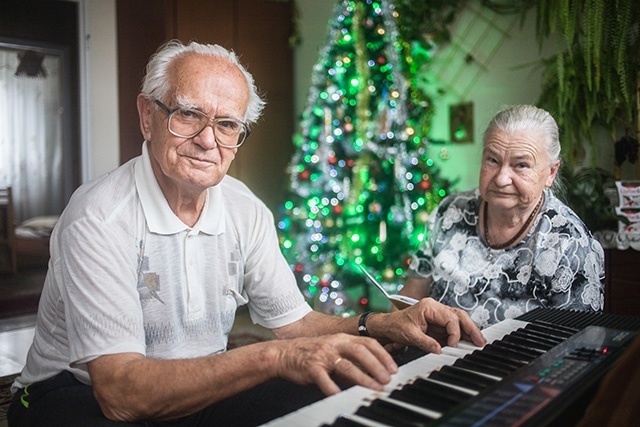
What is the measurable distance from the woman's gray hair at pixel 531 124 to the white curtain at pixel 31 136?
4828 mm

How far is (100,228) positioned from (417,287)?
4.08ft

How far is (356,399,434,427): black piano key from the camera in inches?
30.7

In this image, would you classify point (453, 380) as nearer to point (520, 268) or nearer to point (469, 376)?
point (469, 376)

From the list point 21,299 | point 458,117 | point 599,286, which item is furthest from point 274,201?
point 599,286

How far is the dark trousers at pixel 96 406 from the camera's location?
1258 millimetres

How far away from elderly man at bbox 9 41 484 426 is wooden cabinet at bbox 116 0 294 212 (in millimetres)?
3326

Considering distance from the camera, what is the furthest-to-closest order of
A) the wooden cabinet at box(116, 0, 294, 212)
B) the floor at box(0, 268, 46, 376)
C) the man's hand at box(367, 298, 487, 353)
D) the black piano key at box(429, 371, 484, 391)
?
the wooden cabinet at box(116, 0, 294, 212)
the floor at box(0, 268, 46, 376)
the man's hand at box(367, 298, 487, 353)
the black piano key at box(429, 371, 484, 391)

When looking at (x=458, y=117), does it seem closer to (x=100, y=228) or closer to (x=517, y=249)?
(x=517, y=249)

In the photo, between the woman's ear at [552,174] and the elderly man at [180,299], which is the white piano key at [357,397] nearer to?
the elderly man at [180,299]

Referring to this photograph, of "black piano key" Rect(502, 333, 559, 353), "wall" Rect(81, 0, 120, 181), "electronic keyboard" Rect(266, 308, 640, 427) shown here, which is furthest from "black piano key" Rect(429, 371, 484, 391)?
"wall" Rect(81, 0, 120, 181)

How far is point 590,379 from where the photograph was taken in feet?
3.05

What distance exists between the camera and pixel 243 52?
523cm

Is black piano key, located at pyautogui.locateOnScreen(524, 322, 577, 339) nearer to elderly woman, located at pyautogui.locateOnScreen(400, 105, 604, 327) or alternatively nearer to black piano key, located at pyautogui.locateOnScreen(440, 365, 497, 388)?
black piano key, located at pyautogui.locateOnScreen(440, 365, 497, 388)

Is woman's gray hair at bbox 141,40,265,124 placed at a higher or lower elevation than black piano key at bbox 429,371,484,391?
higher
